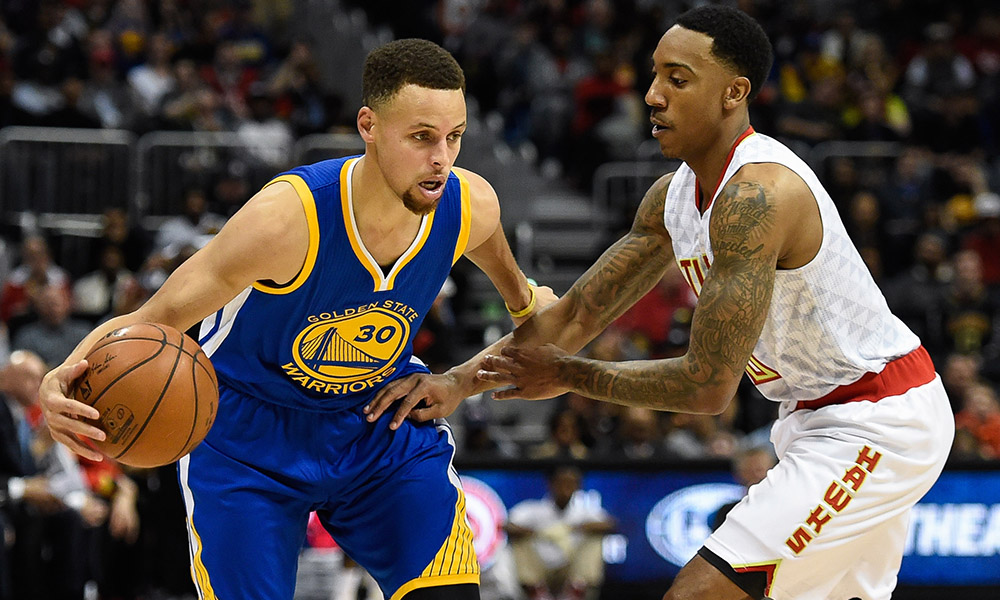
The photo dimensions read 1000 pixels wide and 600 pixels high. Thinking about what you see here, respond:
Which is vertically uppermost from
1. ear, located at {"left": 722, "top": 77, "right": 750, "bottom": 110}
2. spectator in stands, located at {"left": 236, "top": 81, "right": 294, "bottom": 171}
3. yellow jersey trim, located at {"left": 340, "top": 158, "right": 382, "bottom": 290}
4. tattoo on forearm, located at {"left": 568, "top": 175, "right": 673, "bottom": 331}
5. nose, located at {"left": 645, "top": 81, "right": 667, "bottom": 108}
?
ear, located at {"left": 722, "top": 77, "right": 750, "bottom": 110}

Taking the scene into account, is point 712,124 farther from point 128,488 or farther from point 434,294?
point 128,488

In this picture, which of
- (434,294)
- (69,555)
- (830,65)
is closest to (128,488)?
→ (69,555)

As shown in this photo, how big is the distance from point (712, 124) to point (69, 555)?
232 inches

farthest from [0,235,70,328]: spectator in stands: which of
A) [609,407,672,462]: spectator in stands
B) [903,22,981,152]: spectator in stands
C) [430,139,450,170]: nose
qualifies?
[903,22,981,152]: spectator in stands

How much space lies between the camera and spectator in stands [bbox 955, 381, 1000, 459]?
397 inches

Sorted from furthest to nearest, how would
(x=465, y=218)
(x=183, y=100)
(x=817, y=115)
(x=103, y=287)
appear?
1. (x=817, y=115)
2. (x=183, y=100)
3. (x=103, y=287)
4. (x=465, y=218)

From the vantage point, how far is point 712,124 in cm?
413

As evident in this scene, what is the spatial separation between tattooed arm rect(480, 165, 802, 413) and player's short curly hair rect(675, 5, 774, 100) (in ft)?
1.19

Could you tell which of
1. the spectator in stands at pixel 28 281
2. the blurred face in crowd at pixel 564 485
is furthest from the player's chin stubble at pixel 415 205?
the spectator in stands at pixel 28 281

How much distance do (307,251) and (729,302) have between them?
1.31 metres

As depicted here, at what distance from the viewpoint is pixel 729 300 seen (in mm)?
3855

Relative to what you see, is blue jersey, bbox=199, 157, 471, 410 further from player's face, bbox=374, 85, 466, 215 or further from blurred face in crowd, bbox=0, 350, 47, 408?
blurred face in crowd, bbox=0, 350, 47, 408

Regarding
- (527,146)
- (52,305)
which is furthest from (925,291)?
(52,305)

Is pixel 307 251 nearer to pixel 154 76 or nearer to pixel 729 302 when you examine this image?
pixel 729 302
